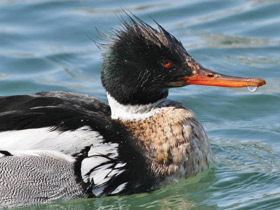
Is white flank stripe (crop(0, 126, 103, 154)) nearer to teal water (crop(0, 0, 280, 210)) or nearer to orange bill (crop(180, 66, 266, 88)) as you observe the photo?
teal water (crop(0, 0, 280, 210))

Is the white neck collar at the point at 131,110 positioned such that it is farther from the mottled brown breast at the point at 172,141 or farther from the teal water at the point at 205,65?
the teal water at the point at 205,65

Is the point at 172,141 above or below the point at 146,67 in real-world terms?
below

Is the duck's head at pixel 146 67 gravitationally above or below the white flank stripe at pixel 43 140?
above

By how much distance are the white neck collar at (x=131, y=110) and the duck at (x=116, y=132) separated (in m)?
0.01

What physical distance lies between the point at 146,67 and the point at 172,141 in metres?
0.81

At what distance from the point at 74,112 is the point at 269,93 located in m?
3.82

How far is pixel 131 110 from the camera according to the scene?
23.5 ft

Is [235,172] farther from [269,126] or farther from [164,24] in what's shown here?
[164,24]

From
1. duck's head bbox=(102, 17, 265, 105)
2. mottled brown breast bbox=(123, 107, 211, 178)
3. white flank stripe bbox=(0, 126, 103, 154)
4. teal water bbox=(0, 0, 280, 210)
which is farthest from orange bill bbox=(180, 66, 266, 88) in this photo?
white flank stripe bbox=(0, 126, 103, 154)

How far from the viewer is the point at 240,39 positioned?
1159 centimetres

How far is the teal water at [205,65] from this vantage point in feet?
23.2

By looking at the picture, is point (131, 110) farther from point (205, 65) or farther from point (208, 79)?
point (205, 65)

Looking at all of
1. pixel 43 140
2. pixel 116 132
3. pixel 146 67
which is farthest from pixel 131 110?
pixel 43 140

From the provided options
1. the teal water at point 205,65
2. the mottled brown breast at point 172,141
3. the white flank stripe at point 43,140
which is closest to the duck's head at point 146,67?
the mottled brown breast at point 172,141
